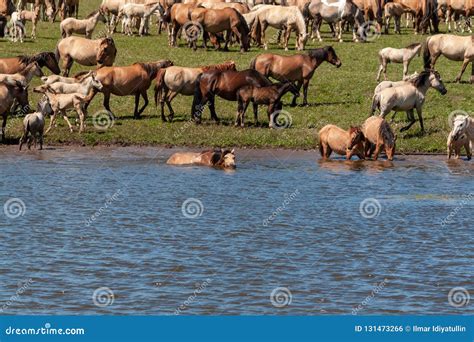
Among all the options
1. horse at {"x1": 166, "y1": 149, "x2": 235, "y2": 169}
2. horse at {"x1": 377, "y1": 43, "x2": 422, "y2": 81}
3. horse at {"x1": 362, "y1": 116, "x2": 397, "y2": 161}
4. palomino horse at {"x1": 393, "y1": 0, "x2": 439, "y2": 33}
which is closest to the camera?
horse at {"x1": 166, "y1": 149, "x2": 235, "y2": 169}

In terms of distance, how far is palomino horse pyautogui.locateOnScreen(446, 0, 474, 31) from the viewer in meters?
51.7

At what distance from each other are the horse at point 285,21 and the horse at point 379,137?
14.4m

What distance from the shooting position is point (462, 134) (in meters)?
29.1

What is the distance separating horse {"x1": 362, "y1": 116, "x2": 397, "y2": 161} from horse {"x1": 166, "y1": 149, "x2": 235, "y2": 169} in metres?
3.28

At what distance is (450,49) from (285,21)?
7664 mm

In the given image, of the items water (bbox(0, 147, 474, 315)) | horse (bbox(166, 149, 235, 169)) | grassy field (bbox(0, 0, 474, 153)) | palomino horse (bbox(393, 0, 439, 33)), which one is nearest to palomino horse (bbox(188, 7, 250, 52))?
grassy field (bbox(0, 0, 474, 153))

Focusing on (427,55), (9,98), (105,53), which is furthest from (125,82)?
(427,55)

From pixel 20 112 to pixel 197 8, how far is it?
13051 millimetres

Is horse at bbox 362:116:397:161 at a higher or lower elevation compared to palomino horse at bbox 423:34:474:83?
lower

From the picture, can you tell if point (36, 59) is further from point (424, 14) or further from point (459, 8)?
point (459, 8)

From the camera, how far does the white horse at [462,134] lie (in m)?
28.7

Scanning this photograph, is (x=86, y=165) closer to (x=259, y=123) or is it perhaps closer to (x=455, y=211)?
(x=259, y=123)

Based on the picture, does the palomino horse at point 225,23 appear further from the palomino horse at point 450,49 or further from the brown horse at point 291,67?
the brown horse at point 291,67

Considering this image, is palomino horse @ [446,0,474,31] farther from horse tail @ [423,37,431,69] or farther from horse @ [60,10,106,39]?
horse @ [60,10,106,39]
